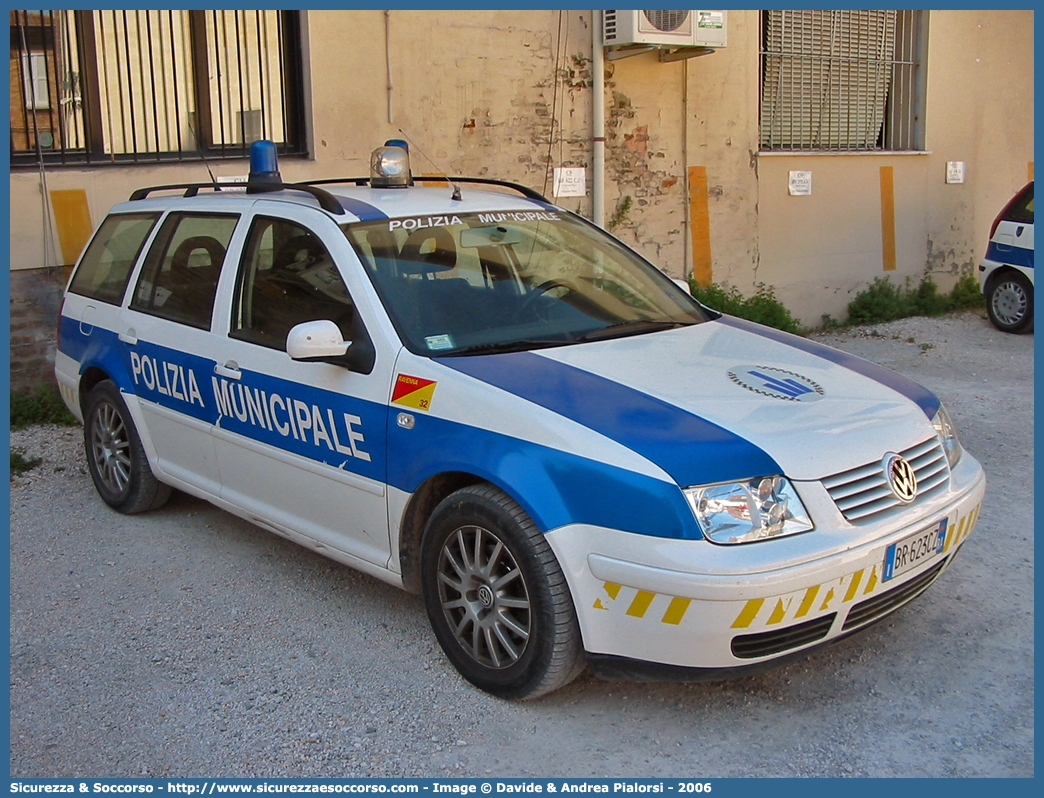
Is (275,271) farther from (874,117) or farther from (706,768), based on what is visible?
(874,117)

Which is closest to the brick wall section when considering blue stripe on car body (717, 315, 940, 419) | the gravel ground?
the gravel ground

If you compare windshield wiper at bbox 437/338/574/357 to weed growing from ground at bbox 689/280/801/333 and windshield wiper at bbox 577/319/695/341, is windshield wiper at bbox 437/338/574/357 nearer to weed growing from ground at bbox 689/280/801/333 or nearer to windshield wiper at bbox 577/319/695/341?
windshield wiper at bbox 577/319/695/341

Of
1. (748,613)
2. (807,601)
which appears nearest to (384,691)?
(748,613)

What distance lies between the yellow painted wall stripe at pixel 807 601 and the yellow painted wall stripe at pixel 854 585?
0.50 feet

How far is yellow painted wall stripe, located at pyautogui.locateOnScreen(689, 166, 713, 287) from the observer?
32.9 ft

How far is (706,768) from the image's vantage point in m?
3.15

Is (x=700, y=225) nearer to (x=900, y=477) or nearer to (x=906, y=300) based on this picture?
(x=906, y=300)

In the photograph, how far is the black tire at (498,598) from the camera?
10.6ft

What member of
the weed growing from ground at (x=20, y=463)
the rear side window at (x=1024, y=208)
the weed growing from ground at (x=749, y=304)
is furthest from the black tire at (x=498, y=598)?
the rear side window at (x=1024, y=208)

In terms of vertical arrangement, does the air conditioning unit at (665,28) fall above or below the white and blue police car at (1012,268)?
above

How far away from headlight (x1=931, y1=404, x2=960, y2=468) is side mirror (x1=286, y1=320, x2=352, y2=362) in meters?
2.18

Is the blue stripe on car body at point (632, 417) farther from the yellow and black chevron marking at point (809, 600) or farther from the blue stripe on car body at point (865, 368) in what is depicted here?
the blue stripe on car body at point (865, 368)

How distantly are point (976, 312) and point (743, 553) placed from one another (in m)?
10.3
